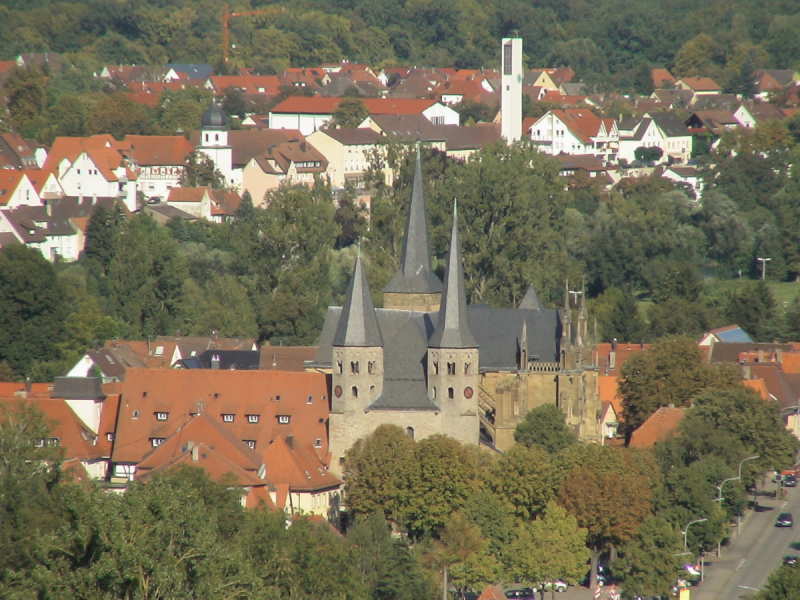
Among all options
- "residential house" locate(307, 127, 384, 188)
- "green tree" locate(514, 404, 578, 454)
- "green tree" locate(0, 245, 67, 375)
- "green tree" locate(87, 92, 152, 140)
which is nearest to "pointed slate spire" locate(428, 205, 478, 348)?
"green tree" locate(514, 404, 578, 454)

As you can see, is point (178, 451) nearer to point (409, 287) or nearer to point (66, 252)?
point (409, 287)

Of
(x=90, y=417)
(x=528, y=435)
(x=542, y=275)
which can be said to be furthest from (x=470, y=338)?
(x=542, y=275)

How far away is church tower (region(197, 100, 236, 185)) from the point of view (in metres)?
152

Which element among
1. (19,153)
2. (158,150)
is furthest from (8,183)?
(158,150)

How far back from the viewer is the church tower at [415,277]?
76.9 m

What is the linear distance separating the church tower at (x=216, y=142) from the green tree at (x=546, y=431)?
83206 millimetres

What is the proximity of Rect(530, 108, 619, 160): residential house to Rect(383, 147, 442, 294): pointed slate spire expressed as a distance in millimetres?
99614

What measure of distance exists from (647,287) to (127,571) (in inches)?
3353

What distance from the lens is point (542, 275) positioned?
108m

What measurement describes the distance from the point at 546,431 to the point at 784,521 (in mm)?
10685

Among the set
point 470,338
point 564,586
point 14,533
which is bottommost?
point 564,586

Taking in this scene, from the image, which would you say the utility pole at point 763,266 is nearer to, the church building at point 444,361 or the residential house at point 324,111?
the church building at point 444,361

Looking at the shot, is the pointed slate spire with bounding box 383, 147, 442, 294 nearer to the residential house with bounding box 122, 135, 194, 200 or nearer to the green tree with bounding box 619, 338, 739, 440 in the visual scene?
the green tree with bounding box 619, 338, 739, 440

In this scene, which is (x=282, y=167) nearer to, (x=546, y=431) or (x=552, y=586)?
(x=546, y=431)
